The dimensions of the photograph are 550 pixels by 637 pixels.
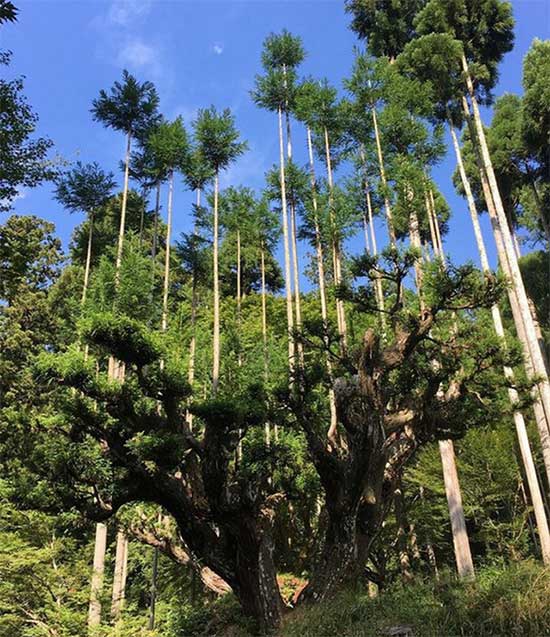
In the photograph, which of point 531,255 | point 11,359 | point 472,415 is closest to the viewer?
point 472,415

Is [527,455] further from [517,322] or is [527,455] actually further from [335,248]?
[335,248]

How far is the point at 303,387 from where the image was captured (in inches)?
287

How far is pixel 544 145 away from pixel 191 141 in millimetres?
9131

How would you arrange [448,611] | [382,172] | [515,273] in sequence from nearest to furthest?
1. [448,611]
2. [382,172]
3. [515,273]

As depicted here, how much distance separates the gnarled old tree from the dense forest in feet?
0.12

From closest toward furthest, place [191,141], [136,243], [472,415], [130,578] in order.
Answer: [472,415] < [191,141] < [136,243] < [130,578]

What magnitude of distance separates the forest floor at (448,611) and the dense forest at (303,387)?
3 cm

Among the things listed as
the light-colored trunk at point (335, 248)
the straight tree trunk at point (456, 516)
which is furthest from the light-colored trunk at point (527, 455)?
the light-colored trunk at point (335, 248)

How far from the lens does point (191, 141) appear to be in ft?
35.0

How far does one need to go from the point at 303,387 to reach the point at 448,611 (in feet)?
11.4

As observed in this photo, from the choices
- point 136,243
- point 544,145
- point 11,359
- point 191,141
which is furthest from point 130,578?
point 544,145

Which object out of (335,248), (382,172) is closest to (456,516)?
(335,248)

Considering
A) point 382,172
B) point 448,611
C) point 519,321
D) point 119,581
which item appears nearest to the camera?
point 448,611

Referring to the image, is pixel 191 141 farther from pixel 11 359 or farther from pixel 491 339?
pixel 11 359
